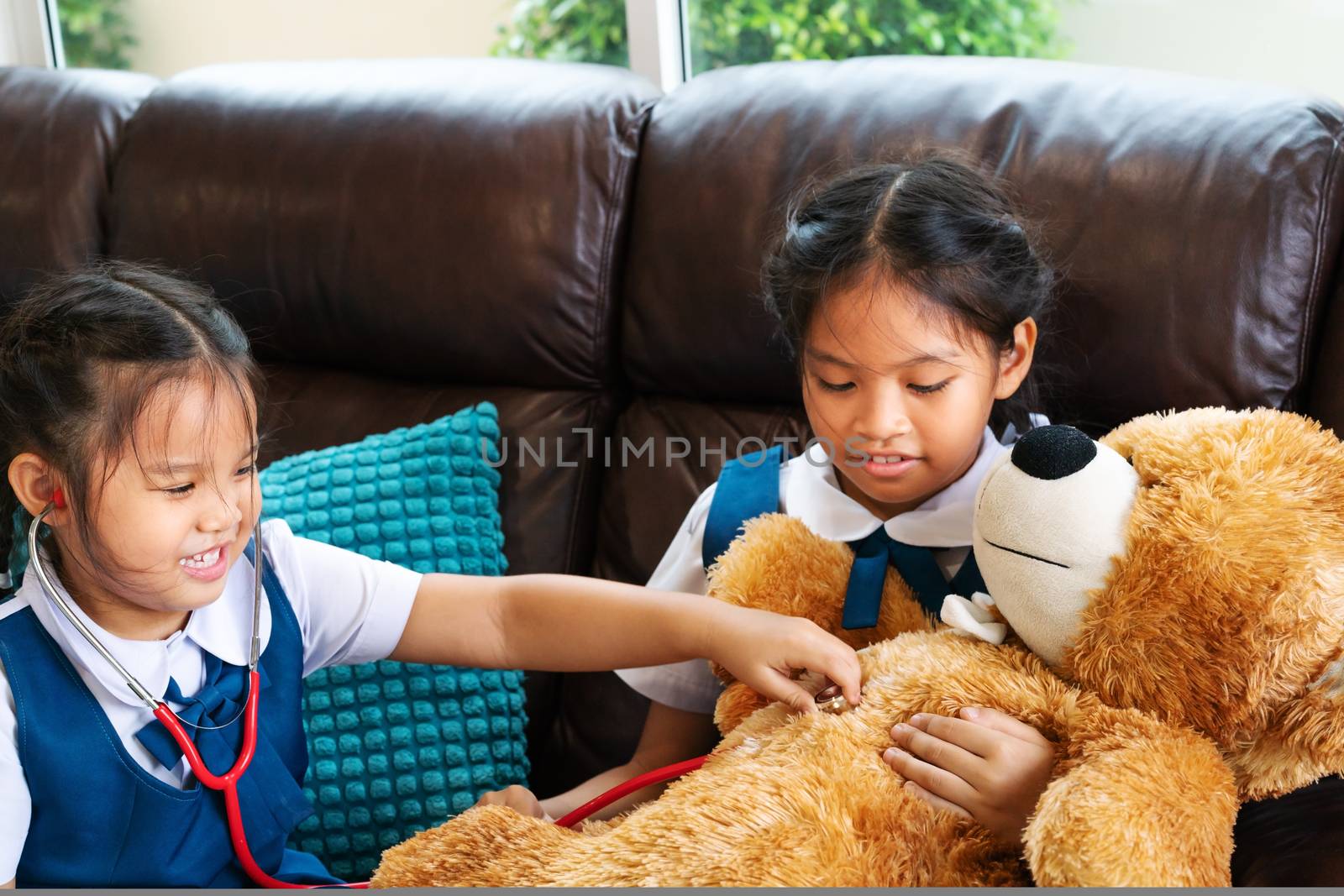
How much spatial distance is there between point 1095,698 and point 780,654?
26cm

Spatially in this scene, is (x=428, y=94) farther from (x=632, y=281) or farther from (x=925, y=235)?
(x=925, y=235)

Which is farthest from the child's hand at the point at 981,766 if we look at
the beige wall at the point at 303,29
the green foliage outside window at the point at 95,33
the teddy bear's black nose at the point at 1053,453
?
the green foliage outside window at the point at 95,33

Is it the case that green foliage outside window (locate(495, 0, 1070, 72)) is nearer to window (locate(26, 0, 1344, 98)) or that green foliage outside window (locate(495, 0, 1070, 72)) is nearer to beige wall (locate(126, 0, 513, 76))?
window (locate(26, 0, 1344, 98))

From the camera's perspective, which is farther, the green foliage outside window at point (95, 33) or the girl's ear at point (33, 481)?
the green foliage outside window at point (95, 33)

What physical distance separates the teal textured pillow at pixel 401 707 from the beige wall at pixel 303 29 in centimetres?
114

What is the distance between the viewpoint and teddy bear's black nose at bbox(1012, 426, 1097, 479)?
2.92 ft

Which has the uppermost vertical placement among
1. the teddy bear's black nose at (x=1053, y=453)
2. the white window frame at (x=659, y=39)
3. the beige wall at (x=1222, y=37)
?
the beige wall at (x=1222, y=37)

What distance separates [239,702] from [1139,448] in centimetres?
78

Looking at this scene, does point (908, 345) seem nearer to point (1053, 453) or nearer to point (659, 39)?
point (1053, 453)

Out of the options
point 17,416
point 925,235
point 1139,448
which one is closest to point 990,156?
point 925,235

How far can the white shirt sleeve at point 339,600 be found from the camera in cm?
121

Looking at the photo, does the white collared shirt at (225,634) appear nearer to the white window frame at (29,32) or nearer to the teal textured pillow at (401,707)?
the teal textured pillow at (401,707)

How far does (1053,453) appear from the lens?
0.89 metres

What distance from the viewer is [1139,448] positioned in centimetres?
94
